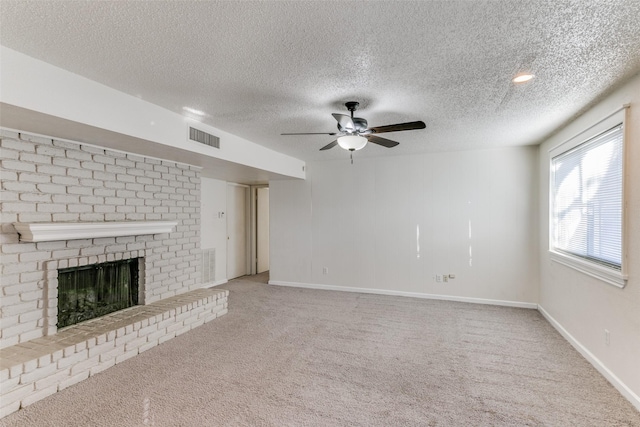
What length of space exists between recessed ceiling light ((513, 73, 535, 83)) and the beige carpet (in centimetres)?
243

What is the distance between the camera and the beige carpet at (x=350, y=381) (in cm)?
221

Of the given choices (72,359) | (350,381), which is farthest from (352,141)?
(72,359)

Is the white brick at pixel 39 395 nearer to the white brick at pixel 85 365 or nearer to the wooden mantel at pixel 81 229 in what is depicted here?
the white brick at pixel 85 365

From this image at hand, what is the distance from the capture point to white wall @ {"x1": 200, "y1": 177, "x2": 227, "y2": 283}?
6.01 metres

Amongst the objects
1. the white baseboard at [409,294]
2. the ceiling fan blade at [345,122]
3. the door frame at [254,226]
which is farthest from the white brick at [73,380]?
the door frame at [254,226]

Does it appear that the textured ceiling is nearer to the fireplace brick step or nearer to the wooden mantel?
the wooden mantel

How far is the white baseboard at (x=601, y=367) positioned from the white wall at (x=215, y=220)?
5.54 m

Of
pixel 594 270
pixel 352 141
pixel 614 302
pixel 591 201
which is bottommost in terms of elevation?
pixel 614 302

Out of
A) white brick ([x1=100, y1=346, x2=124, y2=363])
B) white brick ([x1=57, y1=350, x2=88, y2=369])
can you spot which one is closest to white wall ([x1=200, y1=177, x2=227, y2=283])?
white brick ([x1=100, y1=346, x2=124, y2=363])

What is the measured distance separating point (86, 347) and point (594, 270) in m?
4.60

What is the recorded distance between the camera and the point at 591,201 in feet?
10.3

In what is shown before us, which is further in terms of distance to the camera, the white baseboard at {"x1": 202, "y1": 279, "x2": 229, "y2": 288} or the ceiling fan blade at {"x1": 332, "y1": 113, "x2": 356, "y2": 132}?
the white baseboard at {"x1": 202, "y1": 279, "x2": 229, "y2": 288}

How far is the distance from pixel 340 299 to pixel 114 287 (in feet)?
10.5

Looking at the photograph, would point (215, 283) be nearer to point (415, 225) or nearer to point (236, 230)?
point (236, 230)
